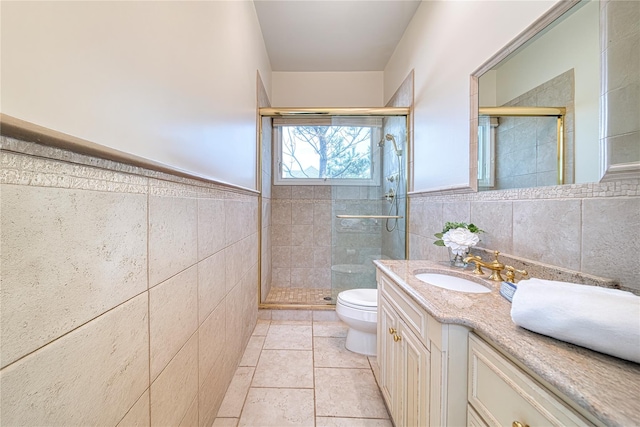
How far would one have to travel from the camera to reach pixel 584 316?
519 millimetres

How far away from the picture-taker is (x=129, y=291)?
2.10ft

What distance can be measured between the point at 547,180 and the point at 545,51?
506mm

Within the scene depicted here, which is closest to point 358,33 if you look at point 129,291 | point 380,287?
point 380,287

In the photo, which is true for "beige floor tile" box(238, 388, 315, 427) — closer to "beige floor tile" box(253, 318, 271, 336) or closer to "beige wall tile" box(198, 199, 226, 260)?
"beige floor tile" box(253, 318, 271, 336)

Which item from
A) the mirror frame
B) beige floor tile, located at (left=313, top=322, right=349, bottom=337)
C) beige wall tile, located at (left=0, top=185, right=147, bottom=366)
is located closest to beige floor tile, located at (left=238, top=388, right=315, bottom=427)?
beige floor tile, located at (left=313, top=322, right=349, bottom=337)

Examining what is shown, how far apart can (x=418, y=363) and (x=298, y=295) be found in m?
2.06

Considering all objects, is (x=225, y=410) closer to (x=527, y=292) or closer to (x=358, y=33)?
(x=527, y=292)

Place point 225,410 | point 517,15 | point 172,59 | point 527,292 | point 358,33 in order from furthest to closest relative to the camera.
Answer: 1. point 358,33
2. point 225,410
3. point 517,15
4. point 172,59
5. point 527,292

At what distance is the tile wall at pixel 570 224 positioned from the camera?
73cm

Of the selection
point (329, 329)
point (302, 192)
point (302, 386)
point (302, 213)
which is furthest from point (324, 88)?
point (302, 386)

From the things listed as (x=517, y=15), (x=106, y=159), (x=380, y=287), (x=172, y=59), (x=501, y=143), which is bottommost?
(x=380, y=287)

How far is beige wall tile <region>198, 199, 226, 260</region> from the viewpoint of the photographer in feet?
3.53

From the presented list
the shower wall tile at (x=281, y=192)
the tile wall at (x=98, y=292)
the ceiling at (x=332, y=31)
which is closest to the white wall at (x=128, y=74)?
the tile wall at (x=98, y=292)

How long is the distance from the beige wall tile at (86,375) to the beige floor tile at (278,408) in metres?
0.85
